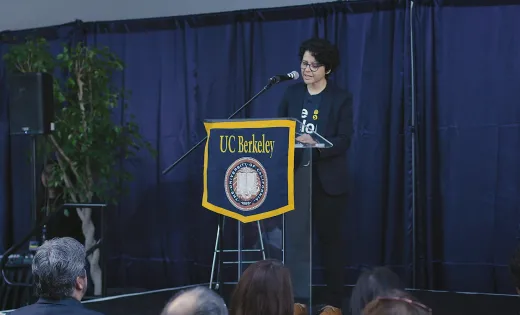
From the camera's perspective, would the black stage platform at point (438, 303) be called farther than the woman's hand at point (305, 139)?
Yes

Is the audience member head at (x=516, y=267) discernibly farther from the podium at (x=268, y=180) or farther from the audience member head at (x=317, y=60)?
the audience member head at (x=317, y=60)

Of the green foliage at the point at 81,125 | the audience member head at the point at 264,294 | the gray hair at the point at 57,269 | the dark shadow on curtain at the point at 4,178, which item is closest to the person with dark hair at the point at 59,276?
the gray hair at the point at 57,269

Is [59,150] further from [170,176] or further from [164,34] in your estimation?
[164,34]

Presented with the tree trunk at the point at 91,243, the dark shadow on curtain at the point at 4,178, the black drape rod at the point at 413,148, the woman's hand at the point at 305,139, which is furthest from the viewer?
the dark shadow on curtain at the point at 4,178

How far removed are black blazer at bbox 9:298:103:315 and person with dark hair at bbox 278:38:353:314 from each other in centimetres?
206

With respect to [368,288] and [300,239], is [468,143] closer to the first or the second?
[300,239]

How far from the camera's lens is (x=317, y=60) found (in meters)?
4.05

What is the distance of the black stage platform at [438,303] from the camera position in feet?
14.1

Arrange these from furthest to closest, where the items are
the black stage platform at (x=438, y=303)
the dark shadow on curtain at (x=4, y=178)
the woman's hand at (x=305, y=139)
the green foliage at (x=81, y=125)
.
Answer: the dark shadow on curtain at (x=4, y=178), the green foliage at (x=81, y=125), the black stage platform at (x=438, y=303), the woman's hand at (x=305, y=139)

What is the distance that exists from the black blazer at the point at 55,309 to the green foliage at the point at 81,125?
3.28 m

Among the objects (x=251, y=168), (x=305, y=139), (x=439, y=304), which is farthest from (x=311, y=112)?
(x=439, y=304)

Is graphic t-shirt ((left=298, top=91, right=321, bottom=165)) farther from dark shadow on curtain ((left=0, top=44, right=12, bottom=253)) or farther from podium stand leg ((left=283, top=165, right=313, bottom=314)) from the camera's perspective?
dark shadow on curtain ((left=0, top=44, right=12, bottom=253))

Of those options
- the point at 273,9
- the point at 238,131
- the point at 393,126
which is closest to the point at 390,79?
the point at 393,126

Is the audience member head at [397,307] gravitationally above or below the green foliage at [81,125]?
below
